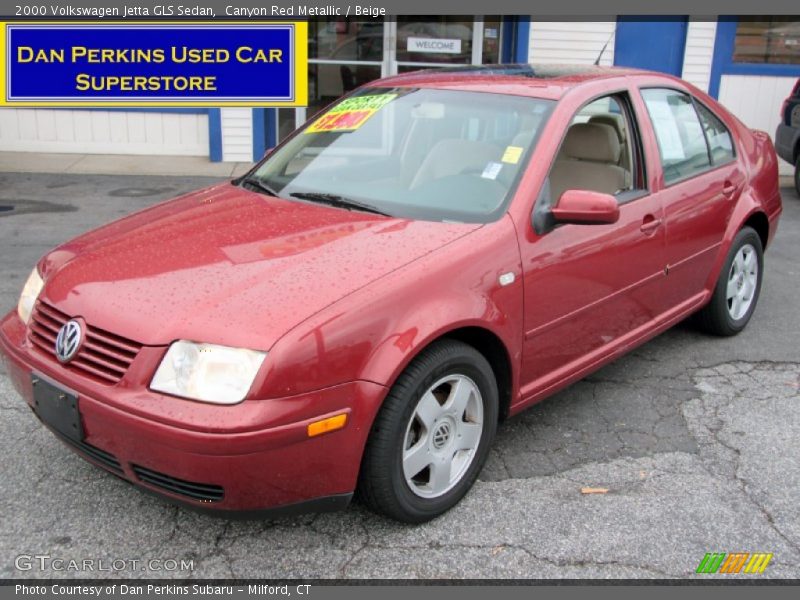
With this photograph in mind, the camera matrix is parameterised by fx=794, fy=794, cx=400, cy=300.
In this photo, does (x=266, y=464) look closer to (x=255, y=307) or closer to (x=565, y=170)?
(x=255, y=307)

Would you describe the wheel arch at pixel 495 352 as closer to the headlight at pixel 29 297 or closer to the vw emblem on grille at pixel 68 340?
the vw emblem on grille at pixel 68 340

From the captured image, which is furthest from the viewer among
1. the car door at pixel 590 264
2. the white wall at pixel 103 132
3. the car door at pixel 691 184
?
the white wall at pixel 103 132

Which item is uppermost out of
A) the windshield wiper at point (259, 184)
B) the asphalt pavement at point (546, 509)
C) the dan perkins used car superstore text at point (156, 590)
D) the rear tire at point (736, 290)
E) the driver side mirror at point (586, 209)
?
the driver side mirror at point (586, 209)

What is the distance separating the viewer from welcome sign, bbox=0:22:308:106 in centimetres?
860

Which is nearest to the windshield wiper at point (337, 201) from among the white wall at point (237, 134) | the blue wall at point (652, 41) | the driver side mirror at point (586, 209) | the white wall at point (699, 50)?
the driver side mirror at point (586, 209)

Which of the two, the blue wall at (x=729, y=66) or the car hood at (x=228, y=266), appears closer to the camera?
the car hood at (x=228, y=266)

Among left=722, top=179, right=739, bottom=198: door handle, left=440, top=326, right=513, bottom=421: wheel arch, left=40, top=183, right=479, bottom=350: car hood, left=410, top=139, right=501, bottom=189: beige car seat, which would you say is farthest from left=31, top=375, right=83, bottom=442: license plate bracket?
left=722, top=179, right=739, bottom=198: door handle

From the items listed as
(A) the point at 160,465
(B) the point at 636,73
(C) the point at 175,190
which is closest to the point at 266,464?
(A) the point at 160,465

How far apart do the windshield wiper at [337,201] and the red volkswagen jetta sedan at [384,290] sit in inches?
0.7

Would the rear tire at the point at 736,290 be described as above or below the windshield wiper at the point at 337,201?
below

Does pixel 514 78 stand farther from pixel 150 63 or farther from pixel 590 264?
pixel 150 63

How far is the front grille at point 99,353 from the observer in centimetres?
251

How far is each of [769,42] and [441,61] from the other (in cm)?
442

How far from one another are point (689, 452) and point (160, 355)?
235cm
